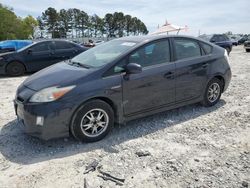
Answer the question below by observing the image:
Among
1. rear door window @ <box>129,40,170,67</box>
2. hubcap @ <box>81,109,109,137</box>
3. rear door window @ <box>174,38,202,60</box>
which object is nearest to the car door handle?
rear door window @ <box>129,40,170,67</box>

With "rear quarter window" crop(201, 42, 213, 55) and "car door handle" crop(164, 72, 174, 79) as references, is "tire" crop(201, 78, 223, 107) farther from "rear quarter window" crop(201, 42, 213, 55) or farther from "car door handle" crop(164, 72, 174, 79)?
"car door handle" crop(164, 72, 174, 79)

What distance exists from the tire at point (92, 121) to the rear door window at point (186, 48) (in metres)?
1.76

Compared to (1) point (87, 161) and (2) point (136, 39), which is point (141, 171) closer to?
(1) point (87, 161)

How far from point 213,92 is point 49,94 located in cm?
343

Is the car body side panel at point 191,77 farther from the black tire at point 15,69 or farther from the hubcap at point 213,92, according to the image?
Result: the black tire at point 15,69

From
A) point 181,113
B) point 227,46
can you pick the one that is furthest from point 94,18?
point 181,113

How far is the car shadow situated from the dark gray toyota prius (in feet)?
0.66

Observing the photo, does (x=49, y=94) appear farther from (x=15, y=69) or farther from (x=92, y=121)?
(x=15, y=69)

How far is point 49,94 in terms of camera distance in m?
3.81

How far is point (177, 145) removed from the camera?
401 centimetres

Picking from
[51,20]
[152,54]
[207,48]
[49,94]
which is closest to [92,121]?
[49,94]

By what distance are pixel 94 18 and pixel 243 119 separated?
8883 centimetres

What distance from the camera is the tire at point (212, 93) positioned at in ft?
18.3

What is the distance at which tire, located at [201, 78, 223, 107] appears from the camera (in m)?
5.57
